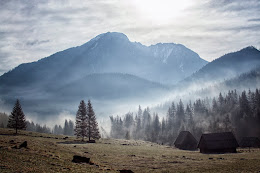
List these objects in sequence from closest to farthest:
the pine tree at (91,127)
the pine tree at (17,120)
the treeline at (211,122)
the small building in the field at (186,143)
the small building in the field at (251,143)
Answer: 1. the pine tree at (17,120)
2. the small building in the field at (251,143)
3. the pine tree at (91,127)
4. the small building in the field at (186,143)
5. the treeline at (211,122)

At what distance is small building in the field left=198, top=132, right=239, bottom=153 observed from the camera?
73.9 metres

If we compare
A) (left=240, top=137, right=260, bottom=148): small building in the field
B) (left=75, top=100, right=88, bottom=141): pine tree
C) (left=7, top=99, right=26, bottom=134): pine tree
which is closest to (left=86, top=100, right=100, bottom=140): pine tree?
(left=75, top=100, right=88, bottom=141): pine tree

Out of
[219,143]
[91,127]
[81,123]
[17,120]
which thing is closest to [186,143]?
[219,143]

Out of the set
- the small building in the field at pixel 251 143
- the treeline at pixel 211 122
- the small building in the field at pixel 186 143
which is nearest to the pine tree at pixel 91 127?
the small building in the field at pixel 186 143

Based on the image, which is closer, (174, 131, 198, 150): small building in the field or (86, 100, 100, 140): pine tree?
(86, 100, 100, 140): pine tree

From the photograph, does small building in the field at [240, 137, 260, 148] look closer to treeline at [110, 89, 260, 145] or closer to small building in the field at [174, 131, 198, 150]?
small building in the field at [174, 131, 198, 150]

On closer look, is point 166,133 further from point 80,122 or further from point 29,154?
point 29,154

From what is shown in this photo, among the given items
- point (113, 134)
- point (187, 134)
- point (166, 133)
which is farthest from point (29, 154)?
point (113, 134)

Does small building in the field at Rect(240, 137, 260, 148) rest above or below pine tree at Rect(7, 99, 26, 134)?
below

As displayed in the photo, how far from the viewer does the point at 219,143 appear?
7519 centimetres

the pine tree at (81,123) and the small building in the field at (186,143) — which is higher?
the pine tree at (81,123)

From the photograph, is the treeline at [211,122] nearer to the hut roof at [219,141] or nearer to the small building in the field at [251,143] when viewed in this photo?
the small building in the field at [251,143]

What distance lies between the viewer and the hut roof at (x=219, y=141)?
7412cm

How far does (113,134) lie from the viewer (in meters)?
189
